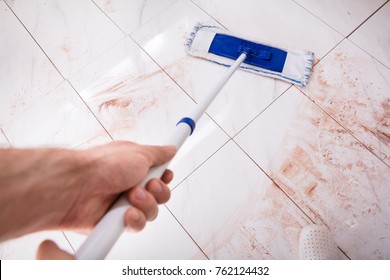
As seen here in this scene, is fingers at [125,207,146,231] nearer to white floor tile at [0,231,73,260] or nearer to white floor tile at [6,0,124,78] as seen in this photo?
white floor tile at [0,231,73,260]

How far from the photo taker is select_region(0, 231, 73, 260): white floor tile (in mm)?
921

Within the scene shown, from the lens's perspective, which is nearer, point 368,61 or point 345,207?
point 345,207

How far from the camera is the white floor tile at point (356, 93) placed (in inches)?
36.6

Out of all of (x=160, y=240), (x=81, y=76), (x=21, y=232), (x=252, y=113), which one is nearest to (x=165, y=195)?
(x=21, y=232)

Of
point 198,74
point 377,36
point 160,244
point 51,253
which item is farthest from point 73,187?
point 377,36

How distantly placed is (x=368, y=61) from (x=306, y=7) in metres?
0.32

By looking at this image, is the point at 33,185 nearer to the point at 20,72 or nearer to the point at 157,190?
the point at 157,190

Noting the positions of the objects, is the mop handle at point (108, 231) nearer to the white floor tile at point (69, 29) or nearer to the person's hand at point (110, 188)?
the person's hand at point (110, 188)

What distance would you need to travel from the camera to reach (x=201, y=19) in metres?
1.18

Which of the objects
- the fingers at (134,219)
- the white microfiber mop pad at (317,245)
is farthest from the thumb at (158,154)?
the white microfiber mop pad at (317,245)

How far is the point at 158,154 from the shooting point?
1.83 feet

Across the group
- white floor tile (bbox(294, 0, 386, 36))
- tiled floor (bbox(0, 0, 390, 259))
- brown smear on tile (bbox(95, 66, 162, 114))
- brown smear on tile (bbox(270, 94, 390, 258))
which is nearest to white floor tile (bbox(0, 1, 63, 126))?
tiled floor (bbox(0, 0, 390, 259))

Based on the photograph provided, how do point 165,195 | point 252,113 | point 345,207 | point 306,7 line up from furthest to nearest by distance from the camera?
point 306,7, point 252,113, point 345,207, point 165,195

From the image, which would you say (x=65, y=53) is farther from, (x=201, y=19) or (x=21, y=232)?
(x=21, y=232)
